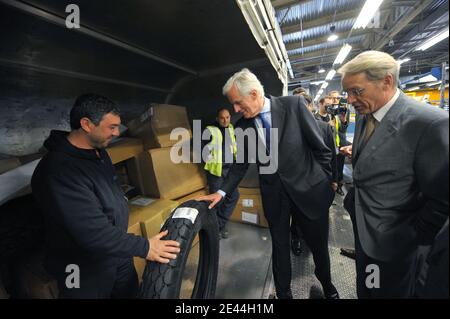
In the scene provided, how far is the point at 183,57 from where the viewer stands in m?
2.06

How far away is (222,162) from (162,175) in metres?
0.70

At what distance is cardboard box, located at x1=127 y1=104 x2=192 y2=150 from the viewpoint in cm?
201

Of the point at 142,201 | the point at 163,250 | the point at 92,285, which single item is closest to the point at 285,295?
the point at 163,250

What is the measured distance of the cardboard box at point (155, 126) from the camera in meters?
2.01

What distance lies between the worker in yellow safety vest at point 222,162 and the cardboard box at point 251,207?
0.10m

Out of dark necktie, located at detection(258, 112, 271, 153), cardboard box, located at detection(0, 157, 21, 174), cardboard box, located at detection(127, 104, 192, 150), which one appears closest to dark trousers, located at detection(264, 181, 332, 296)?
dark necktie, located at detection(258, 112, 271, 153)

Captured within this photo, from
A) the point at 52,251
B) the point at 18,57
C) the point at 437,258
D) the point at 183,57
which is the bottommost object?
the point at 52,251

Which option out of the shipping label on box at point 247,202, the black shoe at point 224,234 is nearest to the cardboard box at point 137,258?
the black shoe at point 224,234

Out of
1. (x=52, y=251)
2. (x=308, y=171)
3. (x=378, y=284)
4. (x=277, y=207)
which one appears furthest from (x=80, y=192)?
(x=378, y=284)

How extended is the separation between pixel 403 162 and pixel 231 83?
→ 36.8 inches

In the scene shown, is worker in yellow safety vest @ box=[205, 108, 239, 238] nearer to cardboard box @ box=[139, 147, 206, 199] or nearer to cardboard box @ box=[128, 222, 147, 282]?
cardboard box @ box=[139, 147, 206, 199]

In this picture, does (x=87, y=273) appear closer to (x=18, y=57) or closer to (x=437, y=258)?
(x=437, y=258)

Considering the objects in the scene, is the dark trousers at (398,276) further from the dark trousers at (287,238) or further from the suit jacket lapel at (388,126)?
the suit jacket lapel at (388,126)
